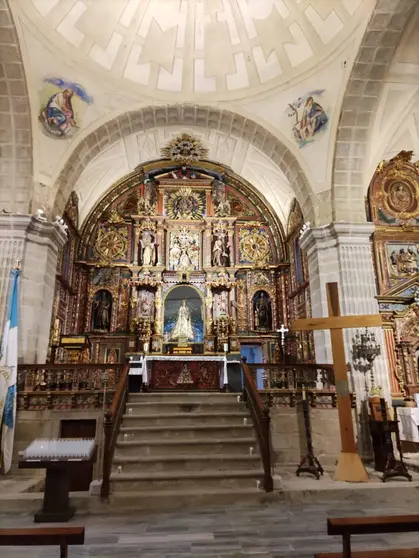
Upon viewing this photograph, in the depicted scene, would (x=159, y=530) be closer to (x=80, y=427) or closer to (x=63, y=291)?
Answer: (x=80, y=427)

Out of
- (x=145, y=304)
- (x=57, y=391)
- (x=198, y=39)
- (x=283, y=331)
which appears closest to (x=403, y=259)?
(x=283, y=331)

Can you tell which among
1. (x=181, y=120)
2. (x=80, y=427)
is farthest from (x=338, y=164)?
(x=80, y=427)

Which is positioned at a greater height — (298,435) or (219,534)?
(298,435)

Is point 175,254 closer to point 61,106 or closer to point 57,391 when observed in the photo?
point 61,106

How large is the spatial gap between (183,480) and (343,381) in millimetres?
3031

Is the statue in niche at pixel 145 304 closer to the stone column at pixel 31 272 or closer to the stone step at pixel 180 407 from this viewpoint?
the stone column at pixel 31 272

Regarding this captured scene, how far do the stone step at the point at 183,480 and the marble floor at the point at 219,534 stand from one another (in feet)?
2.34

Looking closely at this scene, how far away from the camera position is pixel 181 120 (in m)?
11.8

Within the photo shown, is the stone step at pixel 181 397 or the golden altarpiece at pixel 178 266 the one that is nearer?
the stone step at pixel 181 397

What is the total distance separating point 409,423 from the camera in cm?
904

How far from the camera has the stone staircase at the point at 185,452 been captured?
5.46 metres

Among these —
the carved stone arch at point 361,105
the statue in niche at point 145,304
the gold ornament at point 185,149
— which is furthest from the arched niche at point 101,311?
the carved stone arch at point 361,105

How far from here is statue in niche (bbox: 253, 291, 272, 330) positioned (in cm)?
1471

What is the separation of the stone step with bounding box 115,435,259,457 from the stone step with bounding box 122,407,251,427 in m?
0.63
